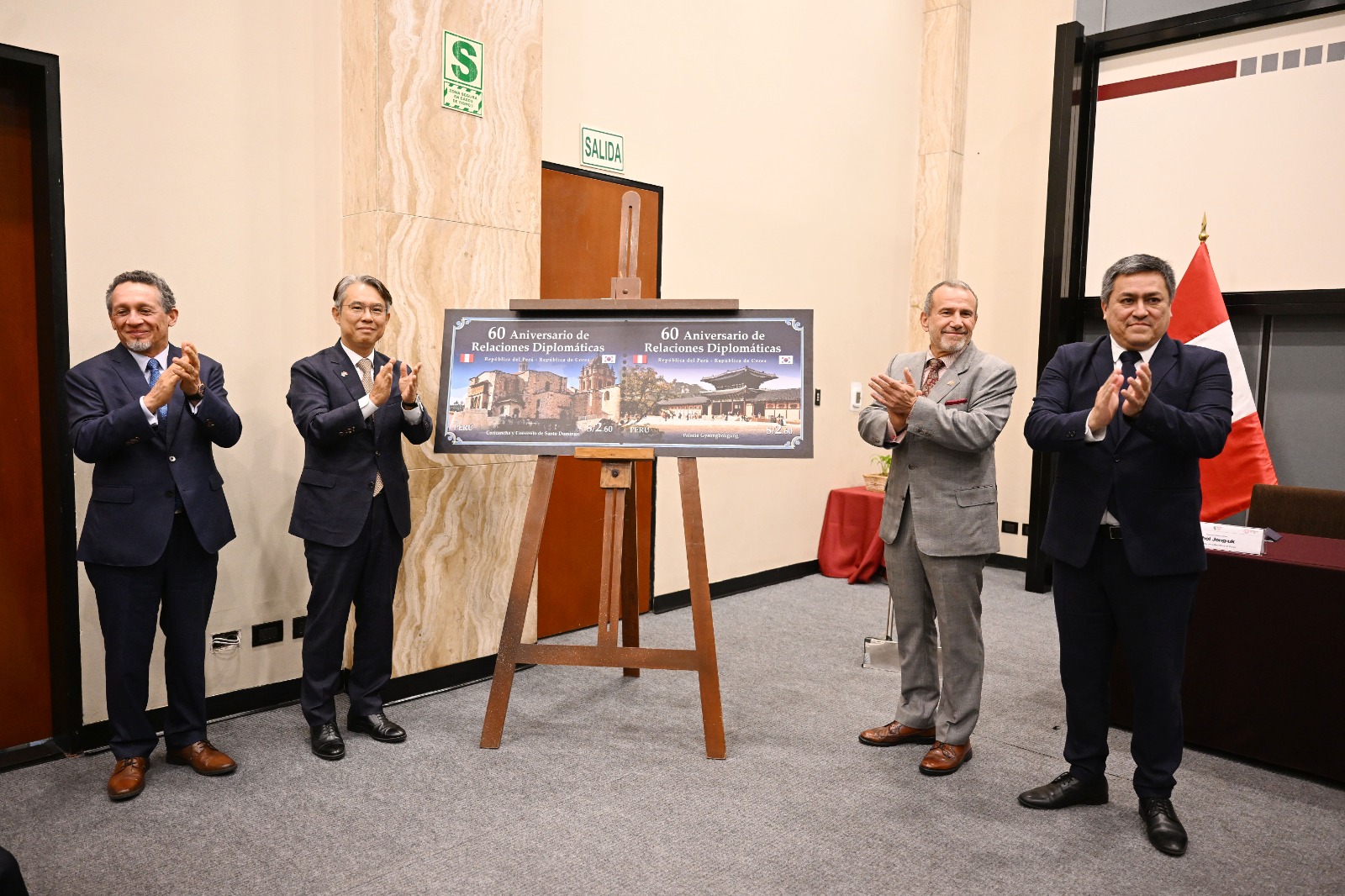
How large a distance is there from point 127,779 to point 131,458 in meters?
0.95

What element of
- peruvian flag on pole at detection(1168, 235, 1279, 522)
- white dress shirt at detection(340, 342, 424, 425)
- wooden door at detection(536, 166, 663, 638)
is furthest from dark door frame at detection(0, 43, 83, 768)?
peruvian flag on pole at detection(1168, 235, 1279, 522)

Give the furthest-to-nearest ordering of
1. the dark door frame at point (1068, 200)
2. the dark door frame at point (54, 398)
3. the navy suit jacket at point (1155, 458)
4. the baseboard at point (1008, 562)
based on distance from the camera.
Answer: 1. the baseboard at point (1008, 562)
2. the dark door frame at point (1068, 200)
3. the dark door frame at point (54, 398)
4. the navy suit jacket at point (1155, 458)

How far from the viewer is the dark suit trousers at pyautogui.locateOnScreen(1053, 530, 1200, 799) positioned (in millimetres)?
2582

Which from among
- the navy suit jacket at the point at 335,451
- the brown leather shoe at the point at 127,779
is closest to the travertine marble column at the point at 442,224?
the navy suit jacket at the point at 335,451

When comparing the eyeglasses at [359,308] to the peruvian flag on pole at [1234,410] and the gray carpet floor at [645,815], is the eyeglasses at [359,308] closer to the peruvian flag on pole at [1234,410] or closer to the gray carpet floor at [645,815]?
the gray carpet floor at [645,815]

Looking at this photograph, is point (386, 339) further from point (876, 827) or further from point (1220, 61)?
point (1220, 61)

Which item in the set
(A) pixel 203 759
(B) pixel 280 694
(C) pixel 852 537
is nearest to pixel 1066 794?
(A) pixel 203 759

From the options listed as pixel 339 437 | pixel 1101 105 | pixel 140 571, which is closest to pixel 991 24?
pixel 1101 105

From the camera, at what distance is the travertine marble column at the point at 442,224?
347cm

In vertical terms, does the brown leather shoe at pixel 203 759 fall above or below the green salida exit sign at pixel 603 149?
below

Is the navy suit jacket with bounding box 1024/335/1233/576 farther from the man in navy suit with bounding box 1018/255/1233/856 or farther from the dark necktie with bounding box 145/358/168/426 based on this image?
the dark necktie with bounding box 145/358/168/426

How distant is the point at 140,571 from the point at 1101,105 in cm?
573

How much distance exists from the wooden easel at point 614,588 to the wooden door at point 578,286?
1010 mm

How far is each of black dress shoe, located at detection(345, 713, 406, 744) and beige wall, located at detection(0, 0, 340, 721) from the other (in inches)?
19.5
